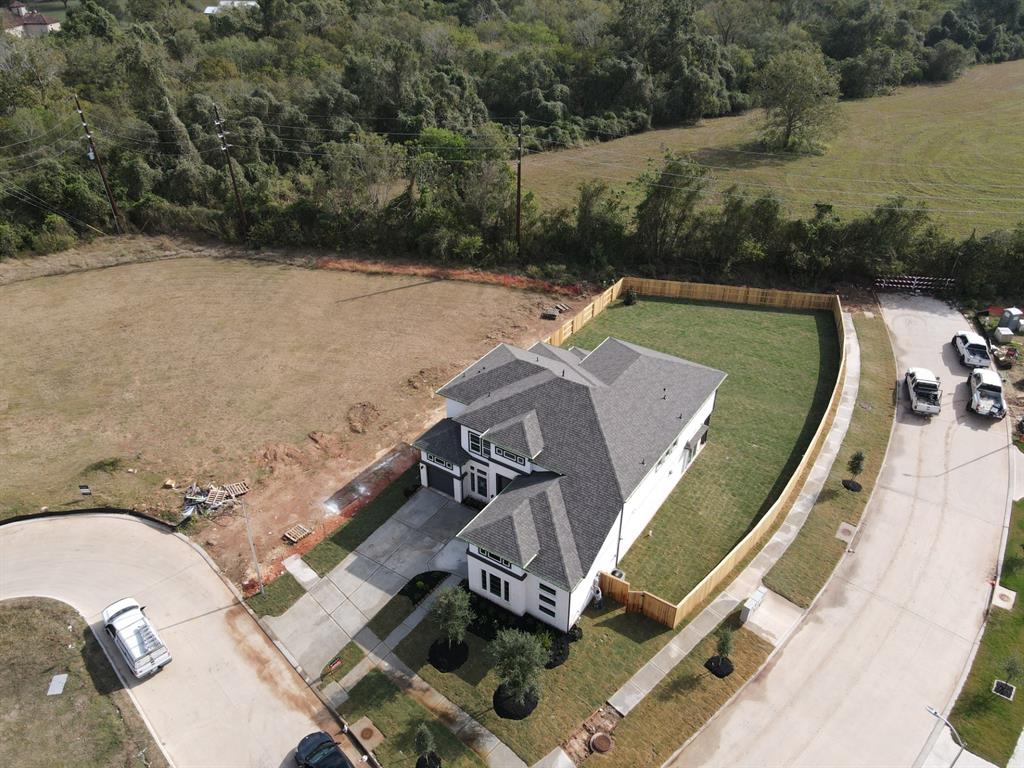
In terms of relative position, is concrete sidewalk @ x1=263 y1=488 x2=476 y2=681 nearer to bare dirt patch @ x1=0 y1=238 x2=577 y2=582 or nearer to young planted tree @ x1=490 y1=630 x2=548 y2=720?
bare dirt patch @ x1=0 y1=238 x2=577 y2=582

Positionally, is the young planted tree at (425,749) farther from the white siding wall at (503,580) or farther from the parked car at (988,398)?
the parked car at (988,398)

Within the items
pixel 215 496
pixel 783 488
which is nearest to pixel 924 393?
pixel 783 488

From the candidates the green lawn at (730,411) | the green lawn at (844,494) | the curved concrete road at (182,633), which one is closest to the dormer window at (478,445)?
the green lawn at (730,411)

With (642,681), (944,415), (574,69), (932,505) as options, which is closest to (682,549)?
(642,681)

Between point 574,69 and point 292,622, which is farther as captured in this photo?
point 574,69

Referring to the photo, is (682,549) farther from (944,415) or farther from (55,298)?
(55,298)

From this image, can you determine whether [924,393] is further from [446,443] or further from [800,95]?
[800,95]

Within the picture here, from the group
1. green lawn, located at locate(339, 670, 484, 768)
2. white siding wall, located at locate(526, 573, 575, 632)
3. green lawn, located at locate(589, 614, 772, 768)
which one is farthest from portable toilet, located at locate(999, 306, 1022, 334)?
green lawn, located at locate(339, 670, 484, 768)
